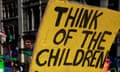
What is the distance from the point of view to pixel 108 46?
3641 mm

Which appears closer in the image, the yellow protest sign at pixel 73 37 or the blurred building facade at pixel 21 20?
the yellow protest sign at pixel 73 37

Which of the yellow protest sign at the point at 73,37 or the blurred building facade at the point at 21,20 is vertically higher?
the yellow protest sign at the point at 73,37

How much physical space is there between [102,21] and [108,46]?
0.84ft

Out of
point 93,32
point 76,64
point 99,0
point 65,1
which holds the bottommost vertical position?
point 99,0

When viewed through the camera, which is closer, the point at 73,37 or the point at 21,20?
the point at 73,37

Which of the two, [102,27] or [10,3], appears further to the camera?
[10,3]

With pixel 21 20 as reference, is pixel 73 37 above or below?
above

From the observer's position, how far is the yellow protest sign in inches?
124

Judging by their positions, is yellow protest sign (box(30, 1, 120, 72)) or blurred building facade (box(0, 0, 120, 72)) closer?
yellow protest sign (box(30, 1, 120, 72))

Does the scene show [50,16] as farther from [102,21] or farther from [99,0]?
[99,0]

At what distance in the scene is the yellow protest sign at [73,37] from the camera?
315 cm

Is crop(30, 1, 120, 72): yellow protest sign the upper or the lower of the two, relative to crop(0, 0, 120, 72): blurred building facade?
upper

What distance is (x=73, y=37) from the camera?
3.42 meters

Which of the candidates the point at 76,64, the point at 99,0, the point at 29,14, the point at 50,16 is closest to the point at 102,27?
the point at 76,64
